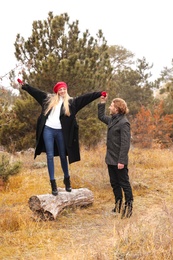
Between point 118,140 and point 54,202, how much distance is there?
1.36 m

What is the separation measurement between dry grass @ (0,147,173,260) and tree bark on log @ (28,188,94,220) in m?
0.12

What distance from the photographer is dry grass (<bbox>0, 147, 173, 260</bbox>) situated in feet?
11.2

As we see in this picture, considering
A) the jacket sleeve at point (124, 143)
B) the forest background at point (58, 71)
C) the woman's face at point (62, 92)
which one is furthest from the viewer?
the forest background at point (58, 71)

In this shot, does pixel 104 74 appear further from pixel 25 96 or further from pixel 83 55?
pixel 25 96

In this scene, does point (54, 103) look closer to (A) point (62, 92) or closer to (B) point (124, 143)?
(A) point (62, 92)

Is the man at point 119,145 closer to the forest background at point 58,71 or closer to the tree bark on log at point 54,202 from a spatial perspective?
the tree bark on log at point 54,202

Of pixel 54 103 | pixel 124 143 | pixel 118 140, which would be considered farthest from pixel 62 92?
pixel 124 143

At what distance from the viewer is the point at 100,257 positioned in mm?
3180

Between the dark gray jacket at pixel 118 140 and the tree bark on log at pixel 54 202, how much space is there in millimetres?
967

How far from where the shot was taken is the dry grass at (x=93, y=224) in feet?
11.2

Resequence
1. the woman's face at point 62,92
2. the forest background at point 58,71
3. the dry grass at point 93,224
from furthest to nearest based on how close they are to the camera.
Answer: the forest background at point 58,71
the woman's face at point 62,92
the dry grass at point 93,224

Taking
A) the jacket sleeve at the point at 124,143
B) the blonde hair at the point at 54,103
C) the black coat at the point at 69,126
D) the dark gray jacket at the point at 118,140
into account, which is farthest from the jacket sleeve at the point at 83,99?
the jacket sleeve at the point at 124,143

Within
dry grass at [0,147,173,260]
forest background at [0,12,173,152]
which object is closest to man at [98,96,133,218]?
dry grass at [0,147,173,260]

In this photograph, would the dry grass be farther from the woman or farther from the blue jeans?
the blue jeans
